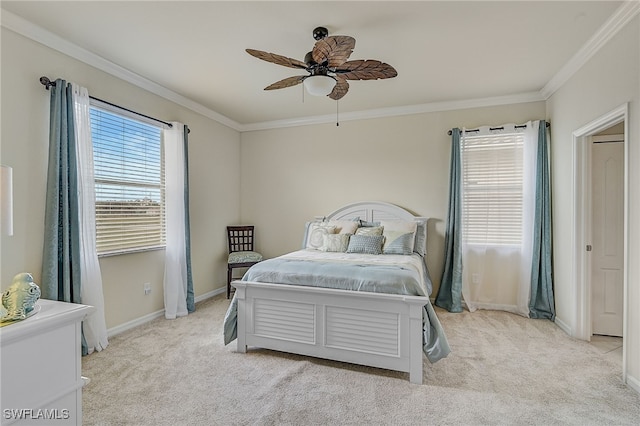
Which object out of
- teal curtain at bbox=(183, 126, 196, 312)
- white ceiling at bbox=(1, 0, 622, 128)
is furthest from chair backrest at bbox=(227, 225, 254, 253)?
white ceiling at bbox=(1, 0, 622, 128)

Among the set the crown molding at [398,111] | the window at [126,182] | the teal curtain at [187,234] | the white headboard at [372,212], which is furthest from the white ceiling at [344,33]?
the white headboard at [372,212]

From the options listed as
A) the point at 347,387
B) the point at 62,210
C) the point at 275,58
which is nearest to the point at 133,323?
the point at 62,210

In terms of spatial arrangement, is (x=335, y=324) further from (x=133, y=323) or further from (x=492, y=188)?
(x=492, y=188)

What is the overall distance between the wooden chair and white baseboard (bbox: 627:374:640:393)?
156 inches

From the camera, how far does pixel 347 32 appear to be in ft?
8.52

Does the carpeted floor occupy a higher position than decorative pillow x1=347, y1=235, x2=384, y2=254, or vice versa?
decorative pillow x1=347, y1=235, x2=384, y2=254

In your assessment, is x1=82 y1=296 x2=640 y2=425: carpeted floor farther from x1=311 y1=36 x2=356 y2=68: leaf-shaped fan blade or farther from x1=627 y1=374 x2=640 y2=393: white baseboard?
x1=311 y1=36 x2=356 y2=68: leaf-shaped fan blade

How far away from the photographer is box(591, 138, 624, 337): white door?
320 cm

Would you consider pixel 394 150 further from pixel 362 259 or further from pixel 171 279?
pixel 171 279

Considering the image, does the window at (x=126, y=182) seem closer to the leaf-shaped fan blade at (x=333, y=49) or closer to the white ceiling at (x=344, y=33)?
the white ceiling at (x=344, y=33)

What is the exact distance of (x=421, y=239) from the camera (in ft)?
13.7

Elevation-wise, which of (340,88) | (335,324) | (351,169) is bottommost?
(335,324)

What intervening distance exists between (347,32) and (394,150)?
2.24 meters

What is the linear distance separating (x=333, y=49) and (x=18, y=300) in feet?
7.29
